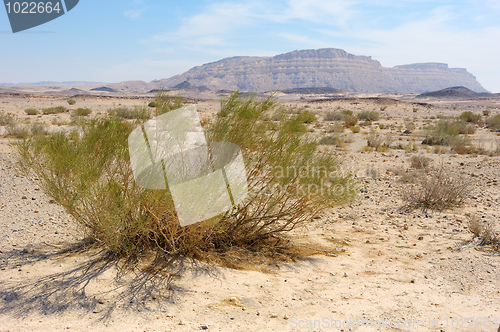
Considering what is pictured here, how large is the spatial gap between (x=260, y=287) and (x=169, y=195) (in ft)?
5.35

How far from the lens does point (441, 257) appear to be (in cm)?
624

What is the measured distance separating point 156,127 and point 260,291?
8.12 ft

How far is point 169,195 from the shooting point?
5.09m

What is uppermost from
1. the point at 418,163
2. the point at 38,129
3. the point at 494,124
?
the point at 38,129

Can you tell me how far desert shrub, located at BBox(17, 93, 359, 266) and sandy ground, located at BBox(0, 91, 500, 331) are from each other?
46 cm

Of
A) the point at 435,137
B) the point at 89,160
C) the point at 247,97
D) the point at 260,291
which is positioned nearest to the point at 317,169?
the point at 247,97

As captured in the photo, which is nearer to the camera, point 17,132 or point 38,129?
point 38,129

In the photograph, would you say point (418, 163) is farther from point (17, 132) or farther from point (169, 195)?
point (17, 132)

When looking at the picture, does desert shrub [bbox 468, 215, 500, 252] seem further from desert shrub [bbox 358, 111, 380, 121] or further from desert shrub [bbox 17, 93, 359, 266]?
desert shrub [bbox 358, 111, 380, 121]

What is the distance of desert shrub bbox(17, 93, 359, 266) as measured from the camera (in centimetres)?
511

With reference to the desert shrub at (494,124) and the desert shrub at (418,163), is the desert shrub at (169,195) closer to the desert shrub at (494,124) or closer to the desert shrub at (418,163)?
the desert shrub at (418,163)

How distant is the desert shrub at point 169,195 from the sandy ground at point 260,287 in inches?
18.1

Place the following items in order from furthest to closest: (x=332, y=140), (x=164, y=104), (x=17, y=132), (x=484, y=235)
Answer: (x=332, y=140), (x=17, y=132), (x=484, y=235), (x=164, y=104)

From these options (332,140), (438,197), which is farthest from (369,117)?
(438,197)
